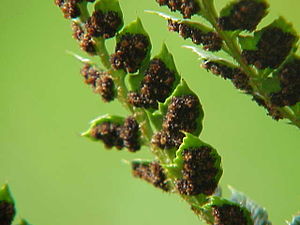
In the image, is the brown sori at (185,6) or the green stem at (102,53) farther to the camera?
the green stem at (102,53)

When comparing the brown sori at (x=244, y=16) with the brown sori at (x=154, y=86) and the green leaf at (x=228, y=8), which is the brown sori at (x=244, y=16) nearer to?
the green leaf at (x=228, y=8)

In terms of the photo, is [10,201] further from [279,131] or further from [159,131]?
[279,131]

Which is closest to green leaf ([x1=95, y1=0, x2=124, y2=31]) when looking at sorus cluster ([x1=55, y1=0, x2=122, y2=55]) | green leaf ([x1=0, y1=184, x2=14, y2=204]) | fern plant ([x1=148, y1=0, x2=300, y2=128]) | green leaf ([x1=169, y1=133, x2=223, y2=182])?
sorus cluster ([x1=55, y1=0, x2=122, y2=55])

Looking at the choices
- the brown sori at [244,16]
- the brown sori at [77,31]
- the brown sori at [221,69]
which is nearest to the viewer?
the brown sori at [244,16]

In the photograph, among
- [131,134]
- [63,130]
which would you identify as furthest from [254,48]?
[63,130]

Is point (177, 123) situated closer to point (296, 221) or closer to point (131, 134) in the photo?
point (131, 134)

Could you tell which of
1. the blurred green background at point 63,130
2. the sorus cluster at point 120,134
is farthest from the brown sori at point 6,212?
the blurred green background at point 63,130

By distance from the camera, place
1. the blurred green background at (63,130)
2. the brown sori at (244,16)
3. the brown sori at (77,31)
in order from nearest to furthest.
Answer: the brown sori at (244,16) → the brown sori at (77,31) → the blurred green background at (63,130)
